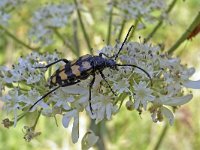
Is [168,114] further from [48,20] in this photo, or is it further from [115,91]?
[48,20]

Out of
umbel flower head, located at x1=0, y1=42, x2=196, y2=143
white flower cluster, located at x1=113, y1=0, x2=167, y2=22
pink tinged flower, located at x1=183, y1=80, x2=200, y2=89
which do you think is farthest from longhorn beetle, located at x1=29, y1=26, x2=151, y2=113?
white flower cluster, located at x1=113, y1=0, x2=167, y2=22

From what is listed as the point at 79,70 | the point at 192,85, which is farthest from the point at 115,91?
the point at 192,85

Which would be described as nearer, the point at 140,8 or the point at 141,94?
the point at 141,94

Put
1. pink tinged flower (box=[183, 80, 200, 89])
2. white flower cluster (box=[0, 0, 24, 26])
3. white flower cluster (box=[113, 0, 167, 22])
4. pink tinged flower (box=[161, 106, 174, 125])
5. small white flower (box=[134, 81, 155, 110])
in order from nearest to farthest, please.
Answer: small white flower (box=[134, 81, 155, 110]) → pink tinged flower (box=[161, 106, 174, 125]) → pink tinged flower (box=[183, 80, 200, 89]) → white flower cluster (box=[113, 0, 167, 22]) → white flower cluster (box=[0, 0, 24, 26])

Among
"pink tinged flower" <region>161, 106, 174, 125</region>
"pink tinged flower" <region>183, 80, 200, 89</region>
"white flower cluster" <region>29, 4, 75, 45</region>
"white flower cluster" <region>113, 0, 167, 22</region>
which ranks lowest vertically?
"pink tinged flower" <region>161, 106, 174, 125</region>

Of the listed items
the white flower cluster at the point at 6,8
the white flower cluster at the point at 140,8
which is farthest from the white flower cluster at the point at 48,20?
the white flower cluster at the point at 140,8

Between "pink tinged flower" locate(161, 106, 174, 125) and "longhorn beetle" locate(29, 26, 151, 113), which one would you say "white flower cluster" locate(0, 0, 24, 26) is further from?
→ "pink tinged flower" locate(161, 106, 174, 125)

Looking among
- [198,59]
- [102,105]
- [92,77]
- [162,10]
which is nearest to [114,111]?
[102,105]
